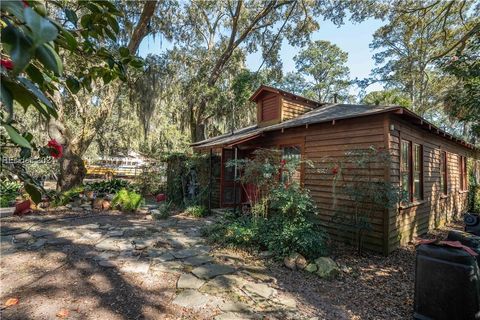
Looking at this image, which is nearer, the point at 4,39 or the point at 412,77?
the point at 4,39

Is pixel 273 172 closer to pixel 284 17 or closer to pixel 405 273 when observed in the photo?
pixel 405 273

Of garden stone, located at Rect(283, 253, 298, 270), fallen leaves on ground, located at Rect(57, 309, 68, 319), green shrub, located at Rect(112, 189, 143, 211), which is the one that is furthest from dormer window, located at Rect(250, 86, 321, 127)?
fallen leaves on ground, located at Rect(57, 309, 68, 319)

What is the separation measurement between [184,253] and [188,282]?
1171 millimetres

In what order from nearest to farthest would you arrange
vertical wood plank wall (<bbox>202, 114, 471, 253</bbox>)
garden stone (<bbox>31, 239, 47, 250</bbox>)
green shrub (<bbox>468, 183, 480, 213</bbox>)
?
garden stone (<bbox>31, 239, 47, 250</bbox>) → vertical wood plank wall (<bbox>202, 114, 471, 253</bbox>) → green shrub (<bbox>468, 183, 480, 213</bbox>)

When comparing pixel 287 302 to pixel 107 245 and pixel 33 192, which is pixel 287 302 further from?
pixel 107 245

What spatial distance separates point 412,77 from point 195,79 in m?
15.2

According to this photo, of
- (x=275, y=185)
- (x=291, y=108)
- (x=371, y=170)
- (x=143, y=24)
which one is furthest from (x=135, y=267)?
(x=143, y=24)

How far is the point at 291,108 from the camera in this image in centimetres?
946

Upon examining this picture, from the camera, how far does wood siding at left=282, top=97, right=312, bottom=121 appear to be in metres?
9.26

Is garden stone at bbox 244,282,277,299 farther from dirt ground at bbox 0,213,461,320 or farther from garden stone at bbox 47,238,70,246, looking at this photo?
garden stone at bbox 47,238,70,246

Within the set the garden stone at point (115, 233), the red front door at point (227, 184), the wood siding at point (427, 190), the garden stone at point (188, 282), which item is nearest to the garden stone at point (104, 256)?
the garden stone at point (115, 233)

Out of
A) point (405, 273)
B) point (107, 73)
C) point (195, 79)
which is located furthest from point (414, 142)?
point (195, 79)

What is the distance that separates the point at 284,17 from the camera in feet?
43.0

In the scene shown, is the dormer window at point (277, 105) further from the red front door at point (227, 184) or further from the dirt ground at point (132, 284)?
the dirt ground at point (132, 284)
